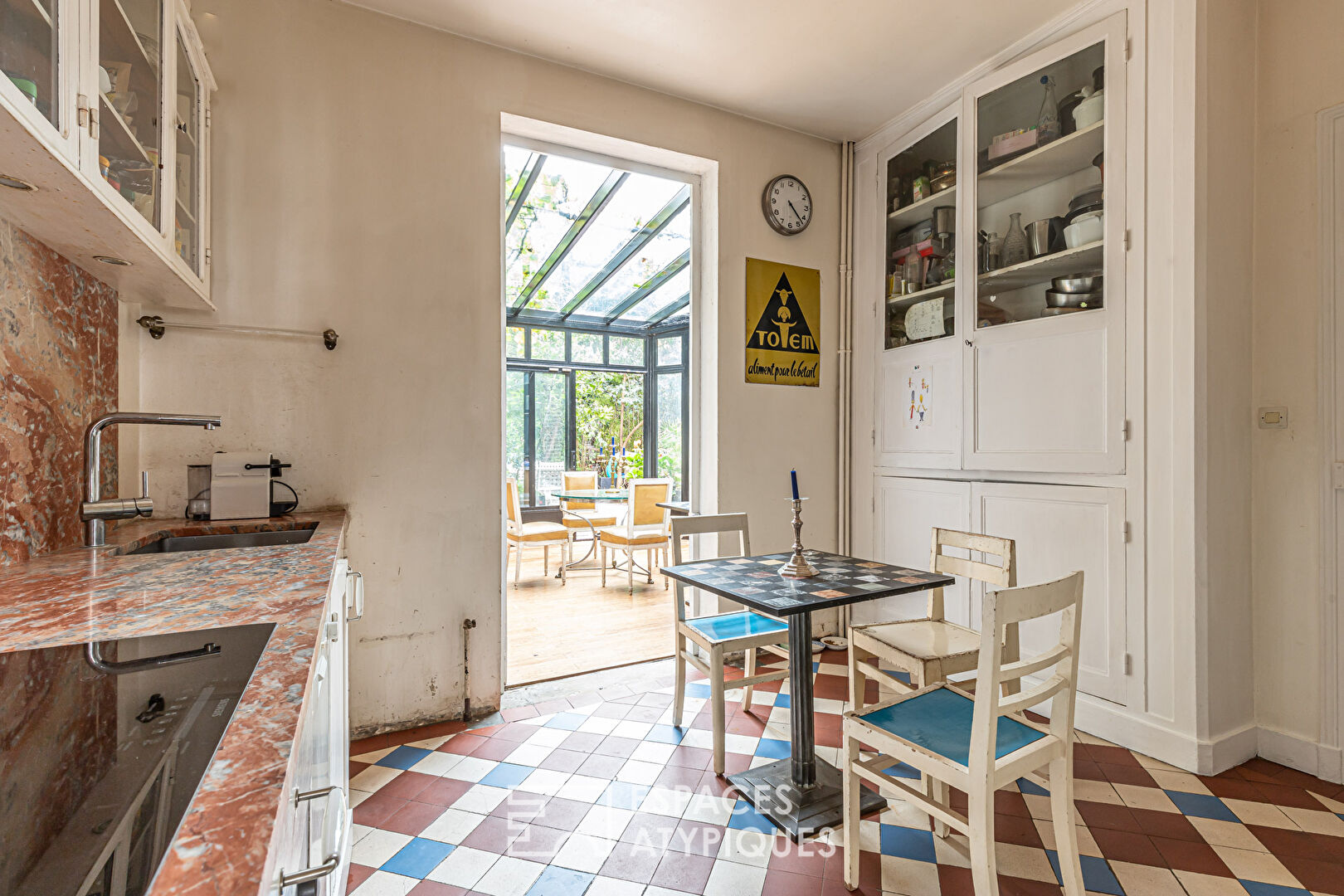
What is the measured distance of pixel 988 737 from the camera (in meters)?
1.33

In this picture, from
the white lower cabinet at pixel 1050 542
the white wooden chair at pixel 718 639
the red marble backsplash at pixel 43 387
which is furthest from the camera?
the white lower cabinet at pixel 1050 542

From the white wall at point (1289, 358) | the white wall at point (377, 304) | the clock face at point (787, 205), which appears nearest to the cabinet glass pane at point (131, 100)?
the white wall at point (377, 304)

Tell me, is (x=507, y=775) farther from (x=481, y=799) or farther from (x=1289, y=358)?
(x=1289, y=358)

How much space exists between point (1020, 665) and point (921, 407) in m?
2.05

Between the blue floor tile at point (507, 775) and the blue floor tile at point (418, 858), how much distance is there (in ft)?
1.06

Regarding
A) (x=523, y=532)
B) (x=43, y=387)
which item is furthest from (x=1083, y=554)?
(x=523, y=532)

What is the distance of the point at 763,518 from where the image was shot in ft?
11.4

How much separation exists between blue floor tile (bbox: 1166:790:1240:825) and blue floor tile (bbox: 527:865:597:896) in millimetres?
1866

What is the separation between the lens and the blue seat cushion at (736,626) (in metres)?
2.33

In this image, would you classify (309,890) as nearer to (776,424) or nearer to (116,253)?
(116,253)

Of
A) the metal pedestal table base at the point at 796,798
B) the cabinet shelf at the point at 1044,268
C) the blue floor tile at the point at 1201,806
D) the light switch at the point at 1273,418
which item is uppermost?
the cabinet shelf at the point at 1044,268

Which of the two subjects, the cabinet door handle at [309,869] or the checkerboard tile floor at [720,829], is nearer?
the cabinet door handle at [309,869]

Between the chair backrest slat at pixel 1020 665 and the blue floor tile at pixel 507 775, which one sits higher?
the chair backrest slat at pixel 1020 665

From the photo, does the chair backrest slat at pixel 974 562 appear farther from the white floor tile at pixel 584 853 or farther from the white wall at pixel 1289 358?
the white floor tile at pixel 584 853
